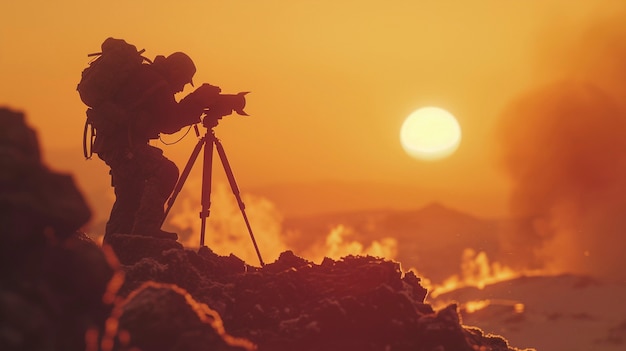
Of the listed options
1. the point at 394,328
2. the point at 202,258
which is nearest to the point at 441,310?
the point at 394,328

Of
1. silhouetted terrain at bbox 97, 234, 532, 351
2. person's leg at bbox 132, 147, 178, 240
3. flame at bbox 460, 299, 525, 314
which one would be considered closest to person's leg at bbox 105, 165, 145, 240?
person's leg at bbox 132, 147, 178, 240

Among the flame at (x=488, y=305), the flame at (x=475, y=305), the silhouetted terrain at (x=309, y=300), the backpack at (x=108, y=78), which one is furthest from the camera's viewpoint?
the flame at (x=475, y=305)

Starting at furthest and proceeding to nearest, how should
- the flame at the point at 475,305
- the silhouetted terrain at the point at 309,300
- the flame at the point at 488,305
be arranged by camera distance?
the flame at the point at 475,305
the flame at the point at 488,305
the silhouetted terrain at the point at 309,300

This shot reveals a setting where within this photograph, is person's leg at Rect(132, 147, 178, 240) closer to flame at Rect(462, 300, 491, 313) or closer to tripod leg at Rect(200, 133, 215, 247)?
tripod leg at Rect(200, 133, 215, 247)

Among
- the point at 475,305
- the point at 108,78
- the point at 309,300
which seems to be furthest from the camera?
the point at 475,305

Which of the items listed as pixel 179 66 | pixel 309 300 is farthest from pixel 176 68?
pixel 309 300

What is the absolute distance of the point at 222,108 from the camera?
20203 millimetres

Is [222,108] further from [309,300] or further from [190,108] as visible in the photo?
[309,300]

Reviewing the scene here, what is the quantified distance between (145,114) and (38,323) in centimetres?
1035

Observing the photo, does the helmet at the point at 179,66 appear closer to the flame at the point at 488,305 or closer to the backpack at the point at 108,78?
the backpack at the point at 108,78

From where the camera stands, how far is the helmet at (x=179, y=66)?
66.4 feet

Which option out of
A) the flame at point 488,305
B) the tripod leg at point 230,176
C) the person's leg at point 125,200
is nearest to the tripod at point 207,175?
the tripod leg at point 230,176

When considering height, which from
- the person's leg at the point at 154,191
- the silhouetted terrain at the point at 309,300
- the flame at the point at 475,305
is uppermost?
the flame at the point at 475,305

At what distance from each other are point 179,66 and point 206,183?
8.92 feet
